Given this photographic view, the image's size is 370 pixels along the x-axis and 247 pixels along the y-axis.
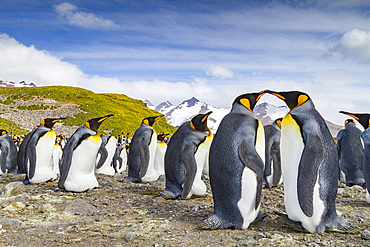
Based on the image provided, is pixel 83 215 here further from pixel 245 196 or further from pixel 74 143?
pixel 245 196

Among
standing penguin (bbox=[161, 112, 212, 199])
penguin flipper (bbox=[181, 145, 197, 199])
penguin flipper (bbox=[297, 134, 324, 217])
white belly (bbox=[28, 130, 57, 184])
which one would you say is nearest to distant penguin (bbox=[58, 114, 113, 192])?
white belly (bbox=[28, 130, 57, 184])

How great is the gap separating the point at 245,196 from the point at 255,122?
0.86 metres

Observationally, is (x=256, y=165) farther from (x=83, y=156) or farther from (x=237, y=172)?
(x=83, y=156)

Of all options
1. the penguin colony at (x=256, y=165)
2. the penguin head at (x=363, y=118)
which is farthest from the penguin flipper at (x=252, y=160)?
the penguin head at (x=363, y=118)

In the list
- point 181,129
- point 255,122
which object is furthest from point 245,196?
point 181,129

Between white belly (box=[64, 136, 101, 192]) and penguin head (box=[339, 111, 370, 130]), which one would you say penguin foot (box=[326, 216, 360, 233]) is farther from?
white belly (box=[64, 136, 101, 192])

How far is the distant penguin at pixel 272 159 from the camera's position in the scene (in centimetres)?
704

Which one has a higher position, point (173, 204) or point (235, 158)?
point (235, 158)

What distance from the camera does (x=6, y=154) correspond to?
11.1m

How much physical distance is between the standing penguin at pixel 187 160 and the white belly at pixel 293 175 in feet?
6.47

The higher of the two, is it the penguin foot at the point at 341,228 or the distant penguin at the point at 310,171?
the distant penguin at the point at 310,171

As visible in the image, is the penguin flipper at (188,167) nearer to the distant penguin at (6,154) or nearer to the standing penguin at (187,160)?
the standing penguin at (187,160)

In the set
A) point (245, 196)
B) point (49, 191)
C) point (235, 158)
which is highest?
point (235, 158)

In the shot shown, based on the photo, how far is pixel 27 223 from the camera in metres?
4.60
